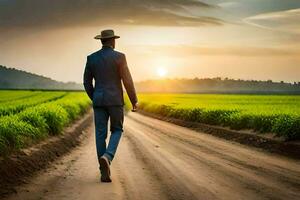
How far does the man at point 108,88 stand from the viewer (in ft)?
32.7

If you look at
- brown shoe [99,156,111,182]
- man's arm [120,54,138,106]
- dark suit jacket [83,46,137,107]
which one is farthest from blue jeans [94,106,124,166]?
brown shoe [99,156,111,182]

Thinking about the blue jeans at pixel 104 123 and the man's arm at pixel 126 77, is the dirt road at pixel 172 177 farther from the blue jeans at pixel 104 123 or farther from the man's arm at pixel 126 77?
the man's arm at pixel 126 77

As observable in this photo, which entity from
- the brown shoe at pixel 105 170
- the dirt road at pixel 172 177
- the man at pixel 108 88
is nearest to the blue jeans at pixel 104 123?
the man at pixel 108 88

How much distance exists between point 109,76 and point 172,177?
230cm

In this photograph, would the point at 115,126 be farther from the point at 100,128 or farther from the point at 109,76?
the point at 109,76

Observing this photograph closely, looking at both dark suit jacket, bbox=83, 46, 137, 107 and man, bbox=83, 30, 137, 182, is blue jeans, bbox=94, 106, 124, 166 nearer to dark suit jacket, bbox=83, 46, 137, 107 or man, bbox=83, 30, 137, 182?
man, bbox=83, 30, 137, 182

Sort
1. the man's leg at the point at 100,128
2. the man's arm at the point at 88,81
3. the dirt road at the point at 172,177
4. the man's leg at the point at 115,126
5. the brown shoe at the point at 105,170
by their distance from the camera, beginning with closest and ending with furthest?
the dirt road at the point at 172,177 → the brown shoe at the point at 105,170 → the man's leg at the point at 115,126 → the man's leg at the point at 100,128 → the man's arm at the point at 88,81

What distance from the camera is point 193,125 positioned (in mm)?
29672

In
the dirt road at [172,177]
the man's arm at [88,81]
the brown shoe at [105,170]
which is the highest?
the man's arm at [88,81]

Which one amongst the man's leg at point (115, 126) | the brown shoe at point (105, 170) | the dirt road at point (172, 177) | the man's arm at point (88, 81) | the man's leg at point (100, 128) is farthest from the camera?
the man's arm at point (88, 81)

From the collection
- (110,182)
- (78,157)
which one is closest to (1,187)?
(110,182)

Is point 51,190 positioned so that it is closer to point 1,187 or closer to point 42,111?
point 1,187

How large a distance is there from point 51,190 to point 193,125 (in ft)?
70.2

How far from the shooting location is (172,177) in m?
10.0
